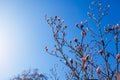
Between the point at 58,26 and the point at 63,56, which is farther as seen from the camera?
the point at 58,26

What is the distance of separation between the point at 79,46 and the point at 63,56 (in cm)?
62

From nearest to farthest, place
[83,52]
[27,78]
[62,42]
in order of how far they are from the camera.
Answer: [83,52] → [62,42] → [27,78]

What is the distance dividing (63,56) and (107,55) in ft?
4.92

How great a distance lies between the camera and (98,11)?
8.70m

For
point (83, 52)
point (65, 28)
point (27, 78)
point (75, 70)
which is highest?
point (27, 78)

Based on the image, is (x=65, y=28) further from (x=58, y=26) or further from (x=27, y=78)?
(x=27, y=78)

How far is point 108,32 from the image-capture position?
298 inches

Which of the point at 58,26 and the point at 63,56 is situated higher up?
the point at 58,26

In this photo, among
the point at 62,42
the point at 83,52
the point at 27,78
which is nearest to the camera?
the point at 83,52

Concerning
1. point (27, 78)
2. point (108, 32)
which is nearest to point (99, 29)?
point (108, 32)

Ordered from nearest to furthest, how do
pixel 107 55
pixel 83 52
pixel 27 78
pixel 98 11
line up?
pixel 107 55 → pixel 83 52 → pixel 98 11 → pixel 27 78

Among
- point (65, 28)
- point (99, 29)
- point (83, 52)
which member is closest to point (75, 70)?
point (83, 52)

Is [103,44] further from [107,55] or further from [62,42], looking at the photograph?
[62,42]

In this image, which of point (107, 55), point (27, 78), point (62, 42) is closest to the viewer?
point (107, 55)
